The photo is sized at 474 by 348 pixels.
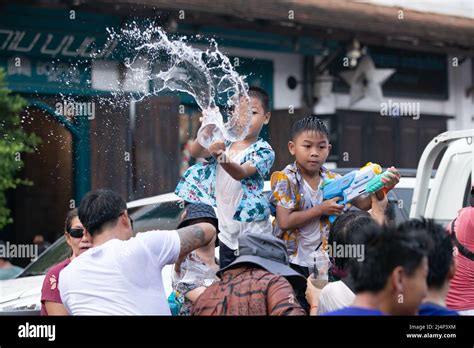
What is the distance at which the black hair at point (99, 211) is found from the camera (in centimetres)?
449

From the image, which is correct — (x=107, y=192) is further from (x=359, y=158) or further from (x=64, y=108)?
(x=359, y=158)

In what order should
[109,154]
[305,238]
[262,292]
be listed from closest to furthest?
1. [262,292]
2. [305,238]
3. [109,154]

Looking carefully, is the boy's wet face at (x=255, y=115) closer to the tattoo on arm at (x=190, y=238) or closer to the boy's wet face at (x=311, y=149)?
the boy's wet face at (x=311, y=149)

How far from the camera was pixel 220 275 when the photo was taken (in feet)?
14.5

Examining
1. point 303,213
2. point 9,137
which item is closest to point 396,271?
point 303,213

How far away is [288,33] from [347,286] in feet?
29.4

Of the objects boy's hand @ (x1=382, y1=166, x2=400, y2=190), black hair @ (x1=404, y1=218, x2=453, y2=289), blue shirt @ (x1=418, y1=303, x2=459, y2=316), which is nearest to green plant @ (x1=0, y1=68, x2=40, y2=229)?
boy's hand @ (x1=382, y1=166, x2=400, y2=190)

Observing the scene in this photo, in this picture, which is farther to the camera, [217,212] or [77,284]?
[217,212]

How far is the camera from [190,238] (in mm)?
4488

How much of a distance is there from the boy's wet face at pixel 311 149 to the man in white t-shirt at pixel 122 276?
1.16 metres

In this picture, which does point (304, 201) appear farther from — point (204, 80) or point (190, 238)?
point (190, 238)

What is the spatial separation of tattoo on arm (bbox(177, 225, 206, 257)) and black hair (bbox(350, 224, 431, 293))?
3.59ft

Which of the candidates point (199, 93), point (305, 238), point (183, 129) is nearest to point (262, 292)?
point (305, 238)

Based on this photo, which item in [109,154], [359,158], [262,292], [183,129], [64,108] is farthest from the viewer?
[359,158]
